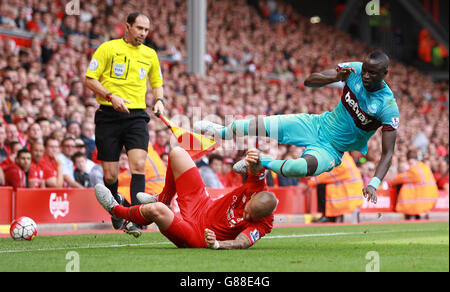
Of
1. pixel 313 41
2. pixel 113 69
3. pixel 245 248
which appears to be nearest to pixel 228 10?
pixel 313 41

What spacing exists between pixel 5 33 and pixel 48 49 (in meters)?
1.32

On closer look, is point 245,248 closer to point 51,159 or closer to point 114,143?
point 114,143

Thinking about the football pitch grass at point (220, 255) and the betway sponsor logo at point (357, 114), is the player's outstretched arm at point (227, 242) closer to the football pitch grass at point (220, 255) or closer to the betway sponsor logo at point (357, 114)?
the football pitch grass at point (220, 255)

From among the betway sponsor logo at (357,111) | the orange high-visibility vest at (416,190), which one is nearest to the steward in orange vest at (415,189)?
the orange high-visibility vest at (416,190)

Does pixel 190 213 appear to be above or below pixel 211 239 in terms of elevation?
above

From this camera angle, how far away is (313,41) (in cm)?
2814

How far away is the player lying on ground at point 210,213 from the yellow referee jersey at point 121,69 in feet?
5.38

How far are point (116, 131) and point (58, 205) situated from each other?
3.23m

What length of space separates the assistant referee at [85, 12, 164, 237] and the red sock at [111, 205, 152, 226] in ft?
3.31

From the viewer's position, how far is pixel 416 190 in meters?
16.5

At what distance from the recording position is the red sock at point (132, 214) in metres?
7.15

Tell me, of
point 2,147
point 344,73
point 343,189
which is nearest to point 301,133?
point 344,73

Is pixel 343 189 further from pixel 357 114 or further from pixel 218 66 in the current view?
pixel 218 66

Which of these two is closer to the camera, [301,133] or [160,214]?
[160,214]
